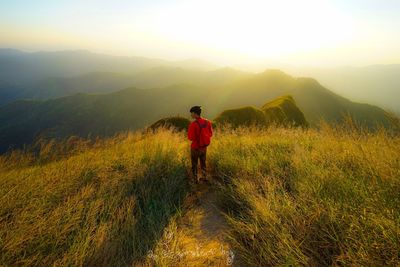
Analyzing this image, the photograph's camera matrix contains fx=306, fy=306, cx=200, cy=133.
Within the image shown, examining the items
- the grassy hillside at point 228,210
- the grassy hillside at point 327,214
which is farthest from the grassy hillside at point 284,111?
the grassy hillside at point 327,214

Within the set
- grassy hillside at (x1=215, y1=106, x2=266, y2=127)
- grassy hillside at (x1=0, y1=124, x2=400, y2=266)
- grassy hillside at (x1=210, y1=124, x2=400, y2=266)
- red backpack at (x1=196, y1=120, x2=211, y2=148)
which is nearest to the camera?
grassy hillside at (x1=210, y1=124, x2=400, y2=266)

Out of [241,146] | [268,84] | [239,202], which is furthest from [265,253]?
[268,84]

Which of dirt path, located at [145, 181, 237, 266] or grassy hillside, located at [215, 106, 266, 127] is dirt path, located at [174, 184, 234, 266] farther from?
grassy hillside, located at [215, 106, 266, 127]

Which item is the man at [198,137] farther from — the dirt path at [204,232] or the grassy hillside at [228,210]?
the dirt path at [204,232]

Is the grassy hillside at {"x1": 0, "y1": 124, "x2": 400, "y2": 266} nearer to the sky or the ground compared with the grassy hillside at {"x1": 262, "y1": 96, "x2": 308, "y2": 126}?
nearer to the sky

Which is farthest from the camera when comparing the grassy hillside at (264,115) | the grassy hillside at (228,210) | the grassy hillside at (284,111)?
the grassy hillside at (284,111)

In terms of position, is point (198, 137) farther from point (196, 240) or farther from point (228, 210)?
point (196, 240)

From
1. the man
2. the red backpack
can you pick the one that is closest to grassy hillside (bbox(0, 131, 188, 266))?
the man

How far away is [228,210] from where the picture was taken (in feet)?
17.1

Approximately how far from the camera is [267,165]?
6.75m

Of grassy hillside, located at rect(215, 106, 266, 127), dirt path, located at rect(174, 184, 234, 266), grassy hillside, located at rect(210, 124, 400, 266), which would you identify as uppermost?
grassy hillside, located at rect(210, 124, 400, 266)

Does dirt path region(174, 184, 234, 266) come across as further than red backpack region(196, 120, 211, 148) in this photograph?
No

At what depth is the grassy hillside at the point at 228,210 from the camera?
3.48 meters

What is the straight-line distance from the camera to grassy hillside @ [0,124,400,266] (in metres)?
3.48
